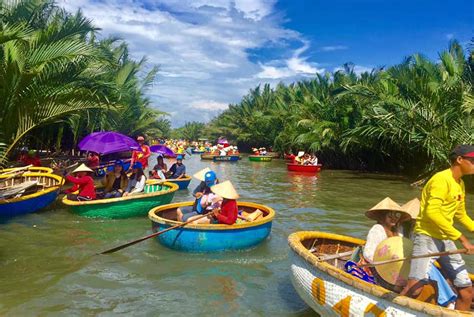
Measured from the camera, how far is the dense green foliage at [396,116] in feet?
56.0

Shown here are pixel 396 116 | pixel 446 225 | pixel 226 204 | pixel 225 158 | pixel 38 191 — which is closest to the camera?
pixel 446 225

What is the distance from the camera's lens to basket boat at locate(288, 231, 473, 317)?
3.91 m

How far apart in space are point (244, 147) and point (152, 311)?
5277cm

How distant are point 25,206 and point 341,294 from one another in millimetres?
8861

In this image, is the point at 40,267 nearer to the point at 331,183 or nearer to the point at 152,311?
the point at 152,311

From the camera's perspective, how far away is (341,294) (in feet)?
14.9

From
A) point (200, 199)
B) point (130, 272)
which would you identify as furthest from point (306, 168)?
point (130, 272)

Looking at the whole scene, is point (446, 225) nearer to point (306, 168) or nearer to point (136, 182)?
point (136, 182)

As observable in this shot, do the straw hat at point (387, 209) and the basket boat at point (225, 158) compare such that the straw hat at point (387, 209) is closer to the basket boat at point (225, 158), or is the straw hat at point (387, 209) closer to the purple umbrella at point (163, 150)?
the purple umbrella at point (163, 150)

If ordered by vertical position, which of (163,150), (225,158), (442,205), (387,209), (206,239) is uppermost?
(163,150)

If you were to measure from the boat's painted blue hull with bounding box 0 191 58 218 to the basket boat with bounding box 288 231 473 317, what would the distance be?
297 inches

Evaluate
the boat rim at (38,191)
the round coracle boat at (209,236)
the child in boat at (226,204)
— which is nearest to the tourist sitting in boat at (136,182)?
the boat rim at (38,191)

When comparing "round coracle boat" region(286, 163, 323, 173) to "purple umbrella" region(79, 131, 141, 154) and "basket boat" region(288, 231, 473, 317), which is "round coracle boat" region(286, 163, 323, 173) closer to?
"purple umbrella" region(79, 131, 141, 154)

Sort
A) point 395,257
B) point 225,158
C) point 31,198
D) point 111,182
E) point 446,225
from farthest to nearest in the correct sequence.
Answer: point 225,158 → point 111,182 → point 31,198 → point 395,257 → point 446,225
